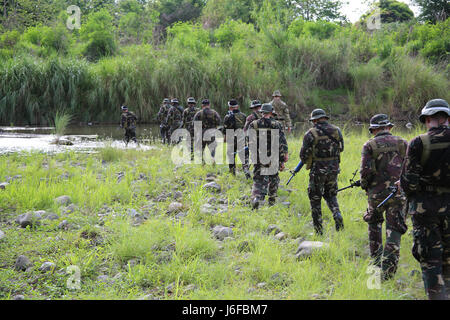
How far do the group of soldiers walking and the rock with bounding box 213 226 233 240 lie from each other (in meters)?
1.09

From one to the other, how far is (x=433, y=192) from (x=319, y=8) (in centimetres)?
3587

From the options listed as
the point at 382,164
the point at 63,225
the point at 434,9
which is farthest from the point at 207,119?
the point at 434,9

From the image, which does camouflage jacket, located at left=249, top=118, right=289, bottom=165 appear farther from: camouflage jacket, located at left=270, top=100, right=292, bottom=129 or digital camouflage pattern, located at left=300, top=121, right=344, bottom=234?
camouflage jacket, located at left=270, top=100, right=292, bottom=129

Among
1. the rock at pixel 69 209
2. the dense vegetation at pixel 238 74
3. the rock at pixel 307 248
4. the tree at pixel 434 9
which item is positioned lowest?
the rock at pixel 307 248

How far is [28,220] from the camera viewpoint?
14.9ft

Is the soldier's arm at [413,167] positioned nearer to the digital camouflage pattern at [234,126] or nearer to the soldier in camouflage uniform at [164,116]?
the digital camouflage pattern at [234,126]

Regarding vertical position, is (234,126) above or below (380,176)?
above

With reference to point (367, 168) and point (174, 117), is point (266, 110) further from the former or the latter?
point (174, 117)

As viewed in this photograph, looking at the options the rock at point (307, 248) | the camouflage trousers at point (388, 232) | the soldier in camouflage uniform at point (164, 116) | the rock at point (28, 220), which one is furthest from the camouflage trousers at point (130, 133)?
the camouflage trousers at point (388, 232)

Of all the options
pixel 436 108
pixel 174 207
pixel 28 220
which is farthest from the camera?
pixel 174 207

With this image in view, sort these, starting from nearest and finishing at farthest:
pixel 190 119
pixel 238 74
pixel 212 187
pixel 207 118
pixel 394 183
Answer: pixel 394 183, pixel 212 187, pixel 207 118, pixel 190 119, pixel 238 74

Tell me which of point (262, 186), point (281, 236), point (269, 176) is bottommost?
point (281, 236)

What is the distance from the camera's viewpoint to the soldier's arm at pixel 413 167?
9.30 feet

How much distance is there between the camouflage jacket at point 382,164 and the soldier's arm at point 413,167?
2.65 feet
